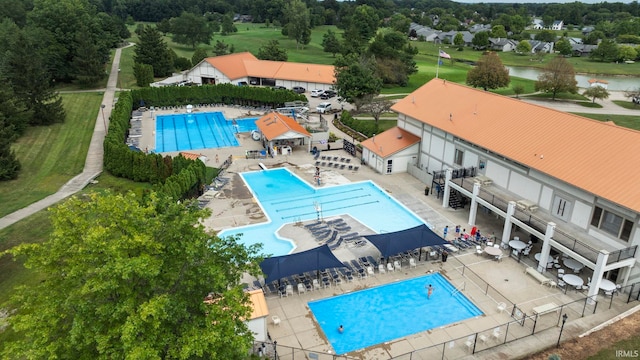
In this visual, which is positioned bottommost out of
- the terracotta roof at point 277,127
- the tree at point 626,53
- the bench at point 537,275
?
the bench at point 537,275

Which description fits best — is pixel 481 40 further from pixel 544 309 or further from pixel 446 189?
pixel 544 309

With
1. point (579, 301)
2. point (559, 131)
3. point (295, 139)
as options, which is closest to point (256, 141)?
point (295, 139)

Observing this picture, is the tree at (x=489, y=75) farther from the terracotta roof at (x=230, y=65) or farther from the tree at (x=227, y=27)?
the tree at (x=227, y=27)

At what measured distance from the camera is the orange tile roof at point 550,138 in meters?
22.6

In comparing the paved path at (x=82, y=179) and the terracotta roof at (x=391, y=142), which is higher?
the terracotta roof at (x=391, y=142)

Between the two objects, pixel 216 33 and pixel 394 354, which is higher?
pixel 216 33

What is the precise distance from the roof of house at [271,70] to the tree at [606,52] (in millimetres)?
89590

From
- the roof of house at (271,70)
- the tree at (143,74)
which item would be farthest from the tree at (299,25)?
the tree at (143,74)

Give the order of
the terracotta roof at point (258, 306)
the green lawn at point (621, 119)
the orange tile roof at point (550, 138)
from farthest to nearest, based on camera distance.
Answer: the green lawn at point (621, 119), the orange tile roof at point (550, 138), the terracotta roof at point (258, 306)

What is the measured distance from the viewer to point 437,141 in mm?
35219

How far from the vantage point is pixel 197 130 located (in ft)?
169

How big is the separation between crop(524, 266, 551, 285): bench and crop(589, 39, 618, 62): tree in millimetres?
119371

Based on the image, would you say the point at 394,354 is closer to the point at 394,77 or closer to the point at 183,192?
the point at 183,192

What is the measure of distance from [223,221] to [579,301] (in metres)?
21.4
